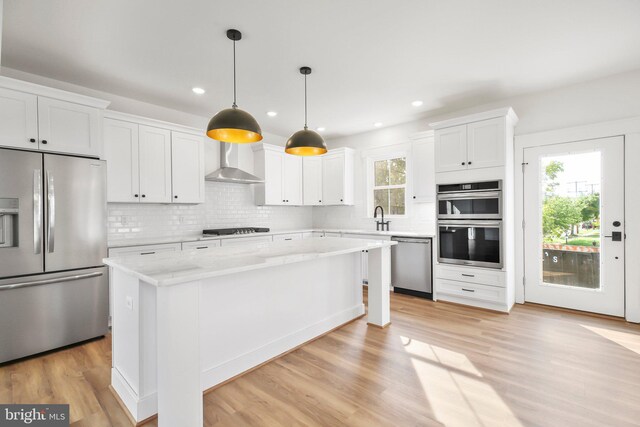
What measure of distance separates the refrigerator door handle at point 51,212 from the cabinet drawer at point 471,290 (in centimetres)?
A: 443

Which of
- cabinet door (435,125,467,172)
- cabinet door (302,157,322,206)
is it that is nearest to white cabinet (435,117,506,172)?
cabinet door (435,125,467,172)

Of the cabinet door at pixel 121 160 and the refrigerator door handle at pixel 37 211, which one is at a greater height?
the cabinet door at pixel 121 160

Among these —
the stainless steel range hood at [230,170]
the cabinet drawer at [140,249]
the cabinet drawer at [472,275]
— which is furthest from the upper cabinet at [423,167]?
the cabinet drawer at [140,249]

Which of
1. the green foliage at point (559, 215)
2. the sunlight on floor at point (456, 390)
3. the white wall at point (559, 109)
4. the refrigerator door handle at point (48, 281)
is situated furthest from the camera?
the green foliage at point (559, 215)

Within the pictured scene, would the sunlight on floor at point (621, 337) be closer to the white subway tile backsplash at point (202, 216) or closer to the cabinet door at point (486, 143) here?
the cabinet door at point (486, 143)

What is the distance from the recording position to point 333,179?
5938 millimetres

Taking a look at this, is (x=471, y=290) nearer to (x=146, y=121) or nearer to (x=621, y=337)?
(x=621, y=337)

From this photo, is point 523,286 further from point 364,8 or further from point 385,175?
point 364,8

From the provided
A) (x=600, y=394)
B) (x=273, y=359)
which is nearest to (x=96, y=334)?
(x=273, y=359)

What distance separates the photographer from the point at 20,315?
8.82 feet

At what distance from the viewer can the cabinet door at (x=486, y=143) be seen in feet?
12.6

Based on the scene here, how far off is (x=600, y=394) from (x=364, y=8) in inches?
125

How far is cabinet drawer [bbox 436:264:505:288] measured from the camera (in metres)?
3.88

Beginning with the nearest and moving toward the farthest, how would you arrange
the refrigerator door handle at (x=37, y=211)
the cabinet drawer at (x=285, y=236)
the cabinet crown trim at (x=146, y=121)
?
the refrigerator door handle at (x=37, y=211)
the cabinet crown trim at (x=146, y=121)
the cabinet drawer at (x=285, y=236)
